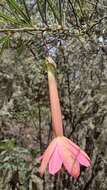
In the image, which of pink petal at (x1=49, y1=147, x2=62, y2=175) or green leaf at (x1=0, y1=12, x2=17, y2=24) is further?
green leaf at (x1=0, y1=12, x2=17, y2=24)

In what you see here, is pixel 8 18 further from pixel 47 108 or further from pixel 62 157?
pixel 47 108

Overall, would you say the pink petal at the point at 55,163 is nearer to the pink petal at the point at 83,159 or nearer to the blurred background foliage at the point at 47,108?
the pink petal at the point at 83,159

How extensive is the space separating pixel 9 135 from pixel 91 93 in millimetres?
657

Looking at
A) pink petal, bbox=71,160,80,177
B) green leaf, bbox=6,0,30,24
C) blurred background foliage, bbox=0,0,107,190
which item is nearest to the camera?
pink petal, bbox=71,160,80,177

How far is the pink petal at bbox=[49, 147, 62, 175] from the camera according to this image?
64 cm

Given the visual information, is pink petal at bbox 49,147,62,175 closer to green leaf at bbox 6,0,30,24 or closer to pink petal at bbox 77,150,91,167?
pink petal at bbox 77,150,91,167

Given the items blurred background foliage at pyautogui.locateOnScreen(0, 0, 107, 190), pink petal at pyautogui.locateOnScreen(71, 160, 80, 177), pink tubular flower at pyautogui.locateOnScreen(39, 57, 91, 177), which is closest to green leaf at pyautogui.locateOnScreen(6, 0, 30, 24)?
pink tubular flower at pyautogui.locateOnScreen(39, 57, 91, 177)

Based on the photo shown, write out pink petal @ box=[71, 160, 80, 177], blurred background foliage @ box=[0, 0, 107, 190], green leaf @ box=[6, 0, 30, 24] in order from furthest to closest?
blurred background foliage @ box=[0, 0, 107, 190], green leaf @ box=[6, 0, 30, 24], pink petal @ box=[71, 160, 80, 177]

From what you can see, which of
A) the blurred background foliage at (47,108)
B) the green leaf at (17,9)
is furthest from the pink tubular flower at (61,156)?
the blurred background foliage at (47,108)

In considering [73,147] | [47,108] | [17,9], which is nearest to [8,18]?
[17,9]

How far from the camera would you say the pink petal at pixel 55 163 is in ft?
2.11

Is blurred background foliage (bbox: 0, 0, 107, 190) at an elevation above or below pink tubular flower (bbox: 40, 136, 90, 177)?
below

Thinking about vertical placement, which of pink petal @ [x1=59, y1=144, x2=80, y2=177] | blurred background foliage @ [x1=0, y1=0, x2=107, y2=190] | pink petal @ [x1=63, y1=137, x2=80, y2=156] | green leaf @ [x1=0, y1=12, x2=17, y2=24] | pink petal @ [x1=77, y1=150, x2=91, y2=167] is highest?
green leaf @ [x1=0, y1=12, x2=17, y2=24]

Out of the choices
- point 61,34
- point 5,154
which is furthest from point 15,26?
point 5,154
